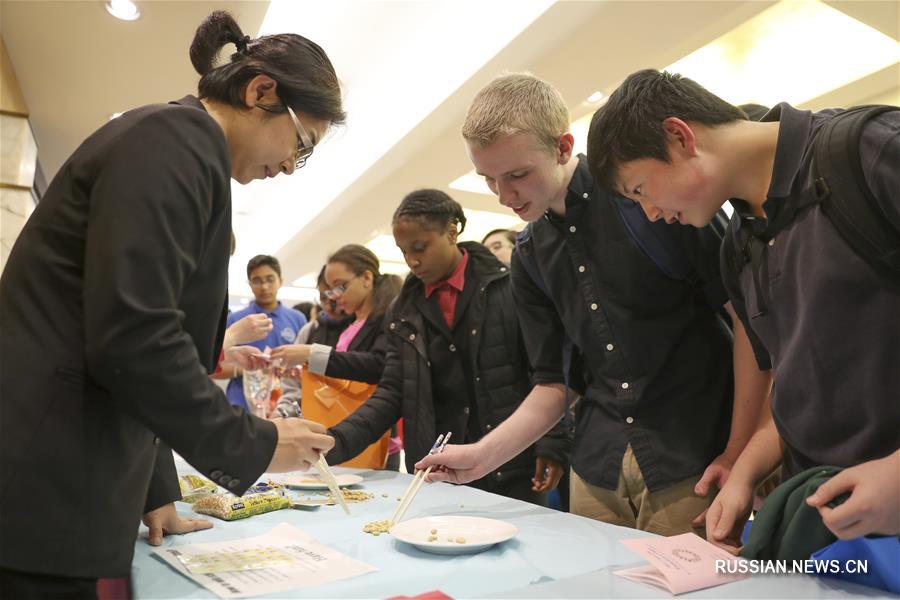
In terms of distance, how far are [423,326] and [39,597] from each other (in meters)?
1.53

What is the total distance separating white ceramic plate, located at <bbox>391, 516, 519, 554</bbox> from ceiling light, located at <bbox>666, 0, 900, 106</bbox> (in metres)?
3.74

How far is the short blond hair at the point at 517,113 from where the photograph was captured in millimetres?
1501

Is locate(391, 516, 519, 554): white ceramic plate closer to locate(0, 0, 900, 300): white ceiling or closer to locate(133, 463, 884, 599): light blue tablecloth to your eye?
locate(133, 463, 884, 599): light blue tablecloth

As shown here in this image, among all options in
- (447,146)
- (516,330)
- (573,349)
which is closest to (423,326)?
(516,330)

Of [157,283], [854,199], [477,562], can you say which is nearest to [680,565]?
[477,562]

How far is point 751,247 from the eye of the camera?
43.6 inches

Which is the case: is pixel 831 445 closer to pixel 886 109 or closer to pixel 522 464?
pixel 886 109

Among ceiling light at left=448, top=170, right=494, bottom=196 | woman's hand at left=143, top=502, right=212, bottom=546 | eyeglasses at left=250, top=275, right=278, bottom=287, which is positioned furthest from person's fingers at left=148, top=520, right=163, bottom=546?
ceiling light at left=448, top=170, right=494, bottom=196

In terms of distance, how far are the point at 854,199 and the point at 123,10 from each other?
12.5 feet

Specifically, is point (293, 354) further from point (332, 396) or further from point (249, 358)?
point (249, 358)

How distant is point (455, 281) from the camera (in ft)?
7.35

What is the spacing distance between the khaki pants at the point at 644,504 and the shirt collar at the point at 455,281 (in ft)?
2.98

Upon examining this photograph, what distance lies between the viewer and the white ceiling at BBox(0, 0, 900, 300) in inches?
144

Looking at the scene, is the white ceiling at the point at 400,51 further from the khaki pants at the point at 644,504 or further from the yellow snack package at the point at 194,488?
the khaki pants at the point at 644,504
